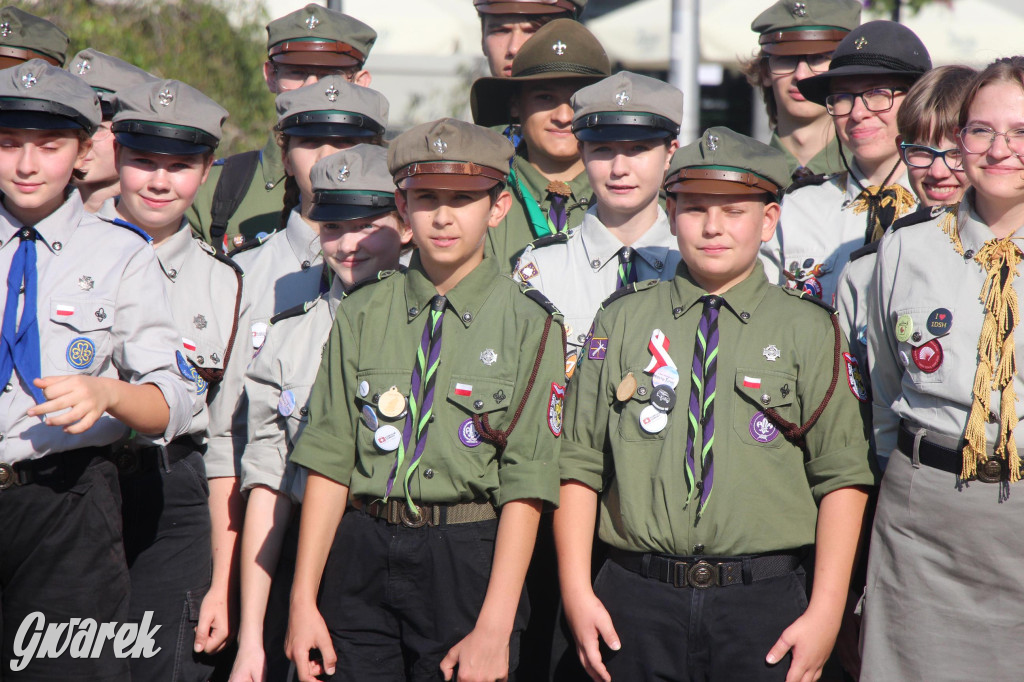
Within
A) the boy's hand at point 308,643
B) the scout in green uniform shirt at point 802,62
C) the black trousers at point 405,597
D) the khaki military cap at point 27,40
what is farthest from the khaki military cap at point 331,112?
the boy's hand at point 308,643

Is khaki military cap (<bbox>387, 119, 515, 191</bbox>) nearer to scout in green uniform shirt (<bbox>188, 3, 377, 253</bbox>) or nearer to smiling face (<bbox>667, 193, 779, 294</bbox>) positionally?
smiling face (<bbox>667, 193, 779, 294</bbox>)

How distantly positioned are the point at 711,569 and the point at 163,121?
2.78 metres

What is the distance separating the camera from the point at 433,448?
356cm

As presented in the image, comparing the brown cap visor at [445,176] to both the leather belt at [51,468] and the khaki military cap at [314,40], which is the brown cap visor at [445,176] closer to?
the leather belt at [51,468]

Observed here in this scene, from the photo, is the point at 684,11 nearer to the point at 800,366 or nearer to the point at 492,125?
the point at 492,125

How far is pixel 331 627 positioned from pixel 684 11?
6166 mm

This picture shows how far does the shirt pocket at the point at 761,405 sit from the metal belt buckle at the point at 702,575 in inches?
15.8

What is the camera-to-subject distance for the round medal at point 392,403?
3.62 meters

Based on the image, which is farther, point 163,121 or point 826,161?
point 826,161

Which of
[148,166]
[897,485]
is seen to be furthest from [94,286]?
[897,485]

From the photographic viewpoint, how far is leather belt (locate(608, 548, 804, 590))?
340cm

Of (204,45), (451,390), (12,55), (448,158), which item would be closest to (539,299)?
(451,390)

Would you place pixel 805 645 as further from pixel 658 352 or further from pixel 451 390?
pixel 451 390

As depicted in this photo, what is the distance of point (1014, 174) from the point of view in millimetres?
3309
